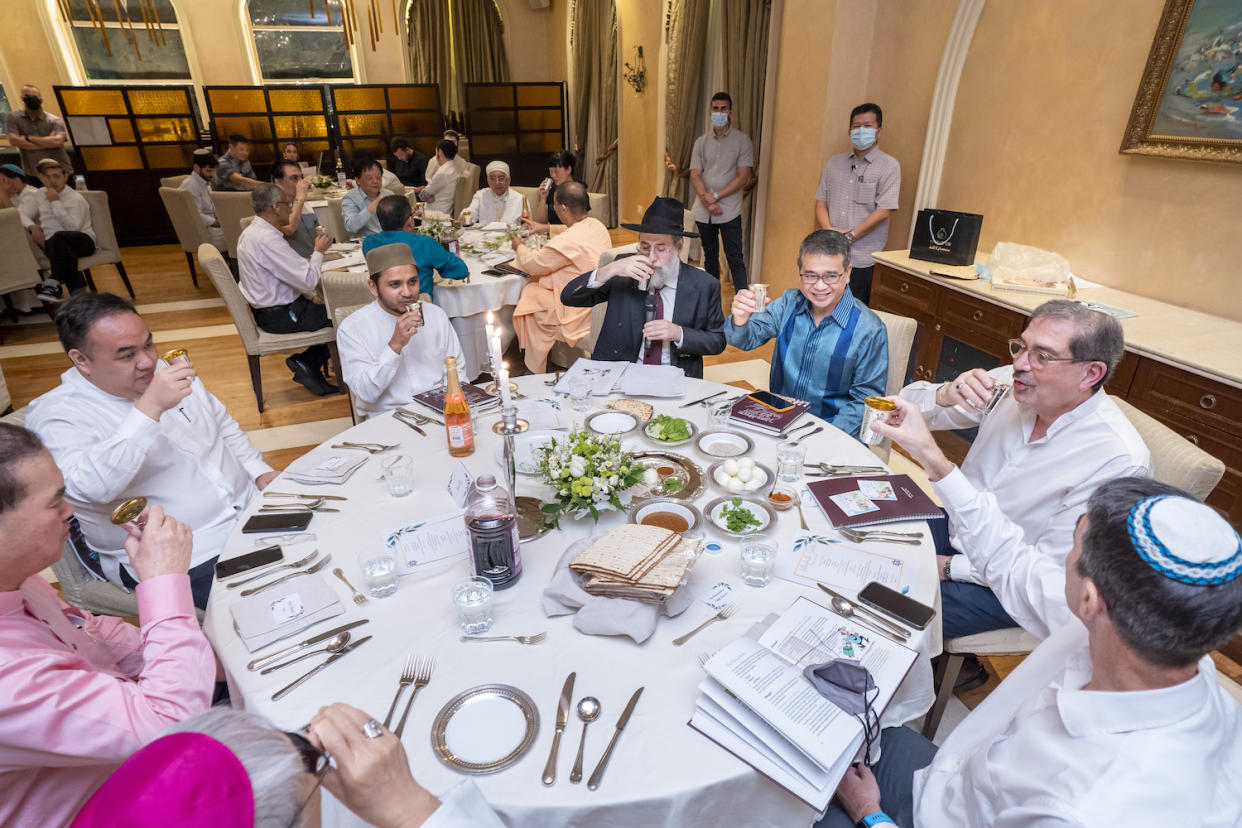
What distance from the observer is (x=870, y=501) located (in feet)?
5.73

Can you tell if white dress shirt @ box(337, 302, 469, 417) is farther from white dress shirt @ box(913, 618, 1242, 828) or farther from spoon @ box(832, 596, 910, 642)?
white dress shirt @ box(913, 618, 1242, 828)

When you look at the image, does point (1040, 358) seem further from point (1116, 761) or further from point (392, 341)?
point (392, 341)

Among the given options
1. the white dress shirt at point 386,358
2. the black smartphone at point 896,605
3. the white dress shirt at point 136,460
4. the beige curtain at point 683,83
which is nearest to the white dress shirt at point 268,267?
the white dress shirt at point 386,358

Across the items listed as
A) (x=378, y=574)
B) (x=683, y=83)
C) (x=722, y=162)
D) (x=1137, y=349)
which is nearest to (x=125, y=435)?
(x=378, y=574)

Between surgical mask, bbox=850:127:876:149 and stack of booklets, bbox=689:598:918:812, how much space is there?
13.7ft

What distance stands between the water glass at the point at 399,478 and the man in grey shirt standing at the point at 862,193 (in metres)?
3.80

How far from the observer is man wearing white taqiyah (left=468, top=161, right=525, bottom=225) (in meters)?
6.15

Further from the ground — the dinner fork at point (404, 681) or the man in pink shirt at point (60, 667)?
the man in pink shirt at point (60, 667)

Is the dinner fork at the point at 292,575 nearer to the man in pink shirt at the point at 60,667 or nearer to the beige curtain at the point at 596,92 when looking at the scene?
the man in pink shirt at the point at 60,667

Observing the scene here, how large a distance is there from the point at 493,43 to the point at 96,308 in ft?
39.4

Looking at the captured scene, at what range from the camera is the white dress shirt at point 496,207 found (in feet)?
20.3

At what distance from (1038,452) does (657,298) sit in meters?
1.81

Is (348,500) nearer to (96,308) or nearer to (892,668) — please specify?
(96,308)

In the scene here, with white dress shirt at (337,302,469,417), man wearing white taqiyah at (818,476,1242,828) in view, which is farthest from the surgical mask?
→ man wearing white taqiyah at (818,476,1242,828)
